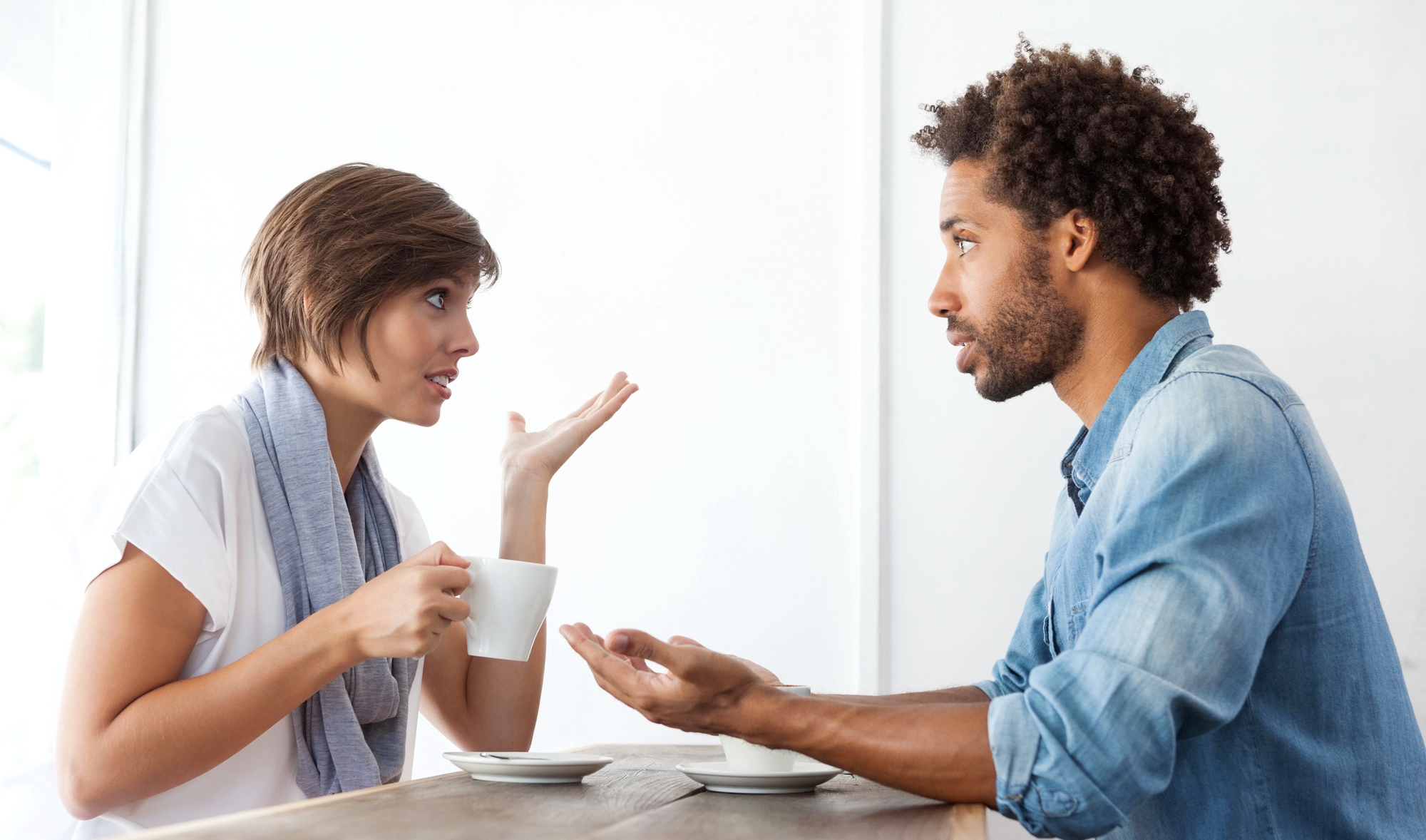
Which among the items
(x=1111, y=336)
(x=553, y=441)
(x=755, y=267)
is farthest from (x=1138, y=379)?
(x=755, y=267)

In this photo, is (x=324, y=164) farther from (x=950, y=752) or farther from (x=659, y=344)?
(x=950, y=752)

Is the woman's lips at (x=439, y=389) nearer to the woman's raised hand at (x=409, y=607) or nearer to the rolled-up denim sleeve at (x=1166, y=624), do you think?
the woman's raised hand at (x=409, y=607)

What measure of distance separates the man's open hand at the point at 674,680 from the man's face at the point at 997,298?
1.98ft

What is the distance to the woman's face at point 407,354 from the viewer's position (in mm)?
1447

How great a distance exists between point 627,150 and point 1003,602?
1243 mm

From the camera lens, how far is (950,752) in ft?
2.84

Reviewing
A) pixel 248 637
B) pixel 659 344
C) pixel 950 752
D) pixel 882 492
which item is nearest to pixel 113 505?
pixel 248 637

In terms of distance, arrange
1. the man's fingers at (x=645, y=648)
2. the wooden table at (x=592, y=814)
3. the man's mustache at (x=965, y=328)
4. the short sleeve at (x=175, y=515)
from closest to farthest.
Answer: the wooden table at (x=592, y=814) < the man's fingers at (x=645, y=648) < the short sleeve at (x=175, y=515) < the man's mustache at (x=965, y=328)

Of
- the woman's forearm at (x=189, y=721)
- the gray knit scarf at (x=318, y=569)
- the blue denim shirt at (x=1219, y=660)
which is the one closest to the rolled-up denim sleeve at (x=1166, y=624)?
the blue denim shirt at (x=1219, y=660)

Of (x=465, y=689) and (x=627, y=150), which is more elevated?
(x=627, y=150)

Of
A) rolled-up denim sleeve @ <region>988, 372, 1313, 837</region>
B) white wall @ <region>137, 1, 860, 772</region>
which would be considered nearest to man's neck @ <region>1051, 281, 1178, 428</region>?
rolled-up denim sleeve @ <region>988, 372, 1313, 837</region>

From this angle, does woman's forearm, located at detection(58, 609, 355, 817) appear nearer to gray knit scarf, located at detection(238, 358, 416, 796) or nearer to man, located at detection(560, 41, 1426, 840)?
gray knit scarf, located at detection(238, 358, 416, 796)

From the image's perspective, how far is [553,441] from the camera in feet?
5.25

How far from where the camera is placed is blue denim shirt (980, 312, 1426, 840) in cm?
80
